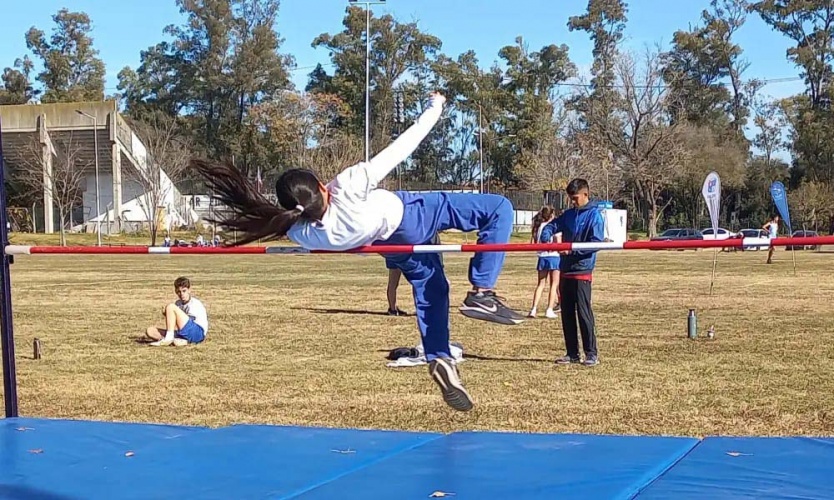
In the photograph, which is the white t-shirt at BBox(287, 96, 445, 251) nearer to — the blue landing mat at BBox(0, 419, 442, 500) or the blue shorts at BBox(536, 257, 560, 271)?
the blue landing mat at BBox(0, 419, 442, 500)

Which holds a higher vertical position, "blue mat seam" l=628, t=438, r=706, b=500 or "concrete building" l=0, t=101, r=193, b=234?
"concrete building" l=0, t=101, r=193, b=234

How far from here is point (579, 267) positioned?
27.2ft

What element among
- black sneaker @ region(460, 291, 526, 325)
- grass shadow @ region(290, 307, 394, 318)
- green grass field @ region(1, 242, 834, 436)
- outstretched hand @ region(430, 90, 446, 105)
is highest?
outstretched hand @ region(430, 90, 446, 105)

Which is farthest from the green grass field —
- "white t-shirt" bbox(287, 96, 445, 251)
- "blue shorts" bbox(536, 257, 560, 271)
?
"white t-shirt" bbox(287, 96, 445, 251)

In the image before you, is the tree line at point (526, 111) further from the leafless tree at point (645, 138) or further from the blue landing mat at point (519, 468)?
the blue landing mat at point (519, 468)

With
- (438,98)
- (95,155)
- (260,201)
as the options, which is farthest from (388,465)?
(95,155)

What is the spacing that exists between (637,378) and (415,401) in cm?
199

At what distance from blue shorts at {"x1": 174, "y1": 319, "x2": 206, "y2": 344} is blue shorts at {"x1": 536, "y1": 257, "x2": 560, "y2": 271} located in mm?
4295

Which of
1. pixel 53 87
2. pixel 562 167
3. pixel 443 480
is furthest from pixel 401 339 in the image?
pixel 53 87

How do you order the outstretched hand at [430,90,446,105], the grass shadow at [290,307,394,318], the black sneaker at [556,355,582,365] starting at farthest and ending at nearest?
1. the grass shadow at [290,307,394,318]
2. the black sneaker at [556,355,582,365]
3. the outstretched hand at [430,90,446,105]

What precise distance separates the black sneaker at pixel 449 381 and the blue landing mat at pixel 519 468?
197 mm

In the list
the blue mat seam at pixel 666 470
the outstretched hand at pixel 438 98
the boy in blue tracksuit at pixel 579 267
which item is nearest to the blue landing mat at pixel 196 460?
the blue mat seam at pixel 666 470

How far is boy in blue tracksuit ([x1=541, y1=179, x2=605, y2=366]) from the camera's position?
8.18m

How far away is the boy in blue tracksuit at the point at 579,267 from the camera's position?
818 cm
